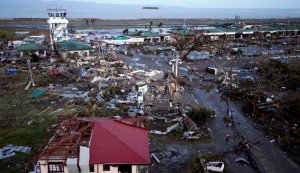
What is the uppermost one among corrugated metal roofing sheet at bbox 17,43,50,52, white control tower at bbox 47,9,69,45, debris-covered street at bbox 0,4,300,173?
white control tower at bbox 47,9,69,45

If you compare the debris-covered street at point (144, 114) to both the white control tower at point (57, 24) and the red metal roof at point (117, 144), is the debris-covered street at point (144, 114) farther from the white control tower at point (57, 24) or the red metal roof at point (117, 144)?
the white control tower at point (57, 24)

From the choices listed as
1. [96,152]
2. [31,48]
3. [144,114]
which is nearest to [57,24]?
[31,48]

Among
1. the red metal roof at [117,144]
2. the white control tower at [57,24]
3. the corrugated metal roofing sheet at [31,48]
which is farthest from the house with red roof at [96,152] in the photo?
the white control tower at [57,24]

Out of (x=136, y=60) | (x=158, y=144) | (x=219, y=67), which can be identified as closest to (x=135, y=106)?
(x=158, y=144)

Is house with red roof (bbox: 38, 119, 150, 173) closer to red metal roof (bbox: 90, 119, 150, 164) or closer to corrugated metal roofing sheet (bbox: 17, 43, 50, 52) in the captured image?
red metal roof (bbox: 90, 119, 150, 164)

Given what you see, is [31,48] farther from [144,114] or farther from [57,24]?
[144,114]

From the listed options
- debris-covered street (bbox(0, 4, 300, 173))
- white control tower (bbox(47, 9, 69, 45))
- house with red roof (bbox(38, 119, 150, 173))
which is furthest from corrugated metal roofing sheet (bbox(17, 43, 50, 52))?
house with red roof (bbox(38, 119, 150, 173))

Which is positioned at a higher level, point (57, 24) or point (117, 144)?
point (57, 24)
